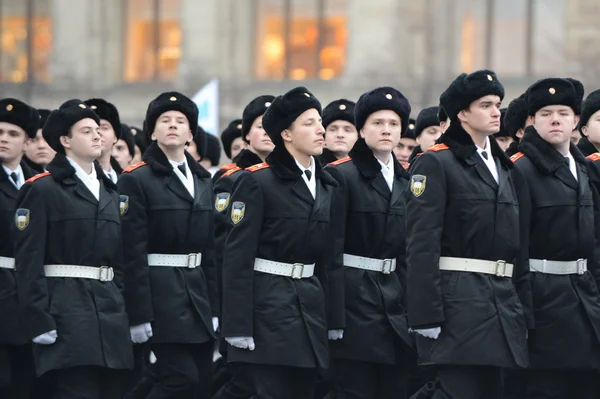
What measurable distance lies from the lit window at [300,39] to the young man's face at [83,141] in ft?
74.1

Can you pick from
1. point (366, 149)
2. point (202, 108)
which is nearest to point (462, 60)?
point (202, 108)

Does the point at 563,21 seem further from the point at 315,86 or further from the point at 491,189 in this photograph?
the point at 491,189

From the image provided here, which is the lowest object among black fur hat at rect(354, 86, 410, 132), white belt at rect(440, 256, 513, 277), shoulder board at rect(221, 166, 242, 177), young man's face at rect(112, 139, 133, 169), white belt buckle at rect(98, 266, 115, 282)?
white belt buckle at rect(98, 266, 115, 282)

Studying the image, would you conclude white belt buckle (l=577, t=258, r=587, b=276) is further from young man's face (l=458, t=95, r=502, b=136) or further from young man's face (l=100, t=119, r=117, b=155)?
young man's face (l=100, t=119, r=117, b=155)

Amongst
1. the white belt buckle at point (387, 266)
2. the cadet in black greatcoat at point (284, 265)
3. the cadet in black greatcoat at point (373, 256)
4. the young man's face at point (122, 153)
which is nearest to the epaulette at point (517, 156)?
the cadet in black greatcoat at point (373, 256)

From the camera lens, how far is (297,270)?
9.91 meters

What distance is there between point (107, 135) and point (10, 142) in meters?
0.96

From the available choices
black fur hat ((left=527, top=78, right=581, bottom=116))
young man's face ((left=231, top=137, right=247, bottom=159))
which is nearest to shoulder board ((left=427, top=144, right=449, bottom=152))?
black fur hat ((left=527, top=78, right=581, bottom=116))

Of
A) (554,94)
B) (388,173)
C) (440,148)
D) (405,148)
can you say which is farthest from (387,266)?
(405,148)

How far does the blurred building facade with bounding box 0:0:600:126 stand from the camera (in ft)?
104

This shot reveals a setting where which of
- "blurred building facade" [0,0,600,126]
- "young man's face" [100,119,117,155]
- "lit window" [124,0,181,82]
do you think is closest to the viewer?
"young man's face" [100,119,117,155]

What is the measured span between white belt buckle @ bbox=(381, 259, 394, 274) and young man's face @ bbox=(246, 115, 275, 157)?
6.72 ft

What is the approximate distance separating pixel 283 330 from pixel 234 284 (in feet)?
1.29

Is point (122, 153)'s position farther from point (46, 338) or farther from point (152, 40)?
point (152, 40)
